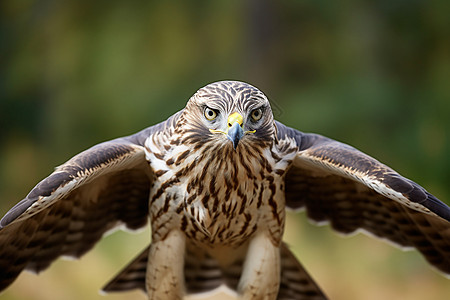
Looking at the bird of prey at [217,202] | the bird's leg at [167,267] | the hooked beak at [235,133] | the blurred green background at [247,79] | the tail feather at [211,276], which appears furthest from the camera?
the blurred green background at [247,79]

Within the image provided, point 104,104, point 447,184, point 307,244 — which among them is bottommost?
point 307,244

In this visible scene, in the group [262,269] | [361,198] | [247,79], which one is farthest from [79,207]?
[247,79]

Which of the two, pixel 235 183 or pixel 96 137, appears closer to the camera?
pixel 235 183

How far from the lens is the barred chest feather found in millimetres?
2832

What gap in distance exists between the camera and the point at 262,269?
124 inches

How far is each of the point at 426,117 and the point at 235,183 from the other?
3.27 meters

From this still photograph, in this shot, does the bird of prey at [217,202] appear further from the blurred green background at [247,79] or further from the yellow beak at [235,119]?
the blurred green background at [247,79]

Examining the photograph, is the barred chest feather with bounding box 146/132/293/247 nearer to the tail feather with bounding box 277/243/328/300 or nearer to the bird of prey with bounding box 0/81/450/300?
the bird of prey with bounding box 0/81/450/300

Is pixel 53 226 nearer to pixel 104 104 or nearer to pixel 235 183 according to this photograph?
pixel 235 183

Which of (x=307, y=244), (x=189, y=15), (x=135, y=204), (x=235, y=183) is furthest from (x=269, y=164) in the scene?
Answer: (x=189, y=15)

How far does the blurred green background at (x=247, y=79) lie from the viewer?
543 centimetres

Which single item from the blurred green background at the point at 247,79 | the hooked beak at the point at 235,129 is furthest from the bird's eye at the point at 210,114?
the blurred green background at the point at 247,79

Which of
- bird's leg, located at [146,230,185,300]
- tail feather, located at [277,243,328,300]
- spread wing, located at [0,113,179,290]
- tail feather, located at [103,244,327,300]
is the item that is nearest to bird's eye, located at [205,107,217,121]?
spread wing, located at [0,113,179,290]

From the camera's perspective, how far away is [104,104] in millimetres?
5984
